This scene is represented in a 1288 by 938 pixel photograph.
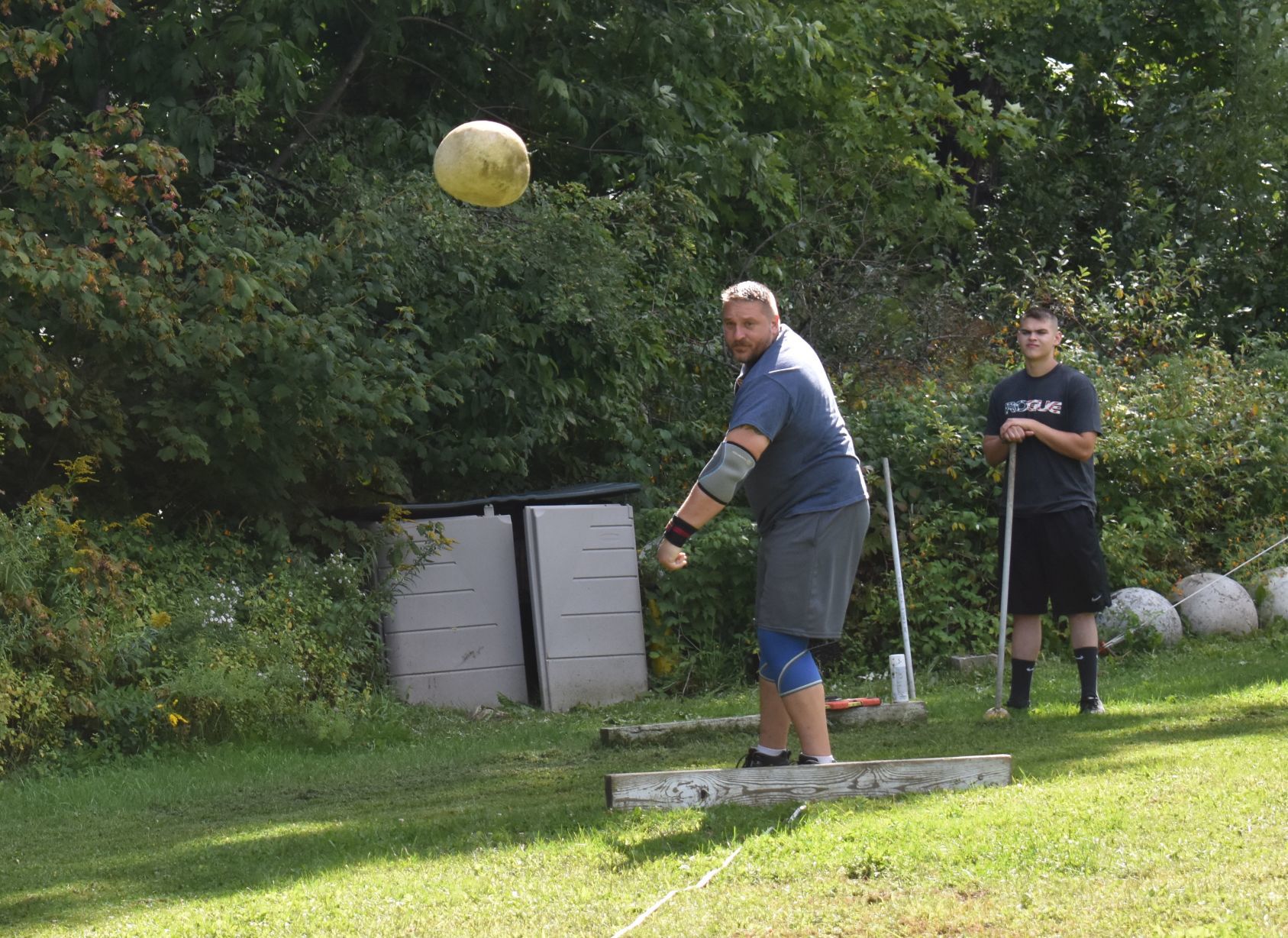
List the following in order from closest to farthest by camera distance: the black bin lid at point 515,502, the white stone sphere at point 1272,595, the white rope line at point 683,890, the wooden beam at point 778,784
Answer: the white rope line at point 683,890 < the wooden beam at point 778,784 < the black bin lid at point 515,502 < the white stone sphere at point 1272,595

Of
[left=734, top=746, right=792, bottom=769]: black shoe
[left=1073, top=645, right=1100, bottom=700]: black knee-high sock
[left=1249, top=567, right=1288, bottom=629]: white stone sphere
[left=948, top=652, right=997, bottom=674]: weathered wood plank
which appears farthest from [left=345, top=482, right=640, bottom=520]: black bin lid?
[left=734, top=746, right=792, bottom=769]: black shoe

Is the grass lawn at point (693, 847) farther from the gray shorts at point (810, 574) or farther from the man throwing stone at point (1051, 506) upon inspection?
the gray shorts at point (810, 574)

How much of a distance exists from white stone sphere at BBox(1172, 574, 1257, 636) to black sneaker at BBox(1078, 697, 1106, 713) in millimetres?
4048

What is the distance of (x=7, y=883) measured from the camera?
5.23 m

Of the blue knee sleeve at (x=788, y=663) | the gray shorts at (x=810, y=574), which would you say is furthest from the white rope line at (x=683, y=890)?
the gray shorts at (x=810, y=574)

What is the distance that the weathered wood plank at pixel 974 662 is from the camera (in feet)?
35.1

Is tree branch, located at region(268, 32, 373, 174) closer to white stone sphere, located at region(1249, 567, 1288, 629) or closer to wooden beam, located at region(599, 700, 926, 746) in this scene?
wooden beam, located at region(599, 700, 926, 746)

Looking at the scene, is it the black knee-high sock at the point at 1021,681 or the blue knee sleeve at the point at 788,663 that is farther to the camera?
the black knee-high sock at the point at 1021,681

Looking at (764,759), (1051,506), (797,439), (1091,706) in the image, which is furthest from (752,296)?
(1091,706)

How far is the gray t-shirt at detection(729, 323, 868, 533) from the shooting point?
18.4 ft

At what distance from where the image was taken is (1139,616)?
36.3 feet

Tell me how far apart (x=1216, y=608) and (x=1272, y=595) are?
0.65 meters

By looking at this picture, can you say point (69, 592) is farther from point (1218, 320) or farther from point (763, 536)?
point (1218, 320)

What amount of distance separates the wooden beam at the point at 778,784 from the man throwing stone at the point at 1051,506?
260 centimetres
